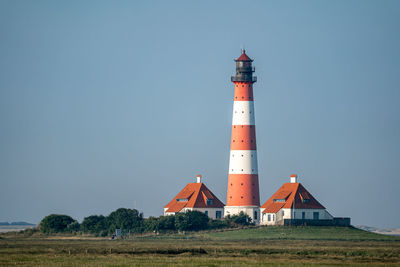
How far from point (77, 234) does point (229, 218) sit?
16.4 m

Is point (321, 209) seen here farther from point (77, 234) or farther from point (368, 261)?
point (368, 261)

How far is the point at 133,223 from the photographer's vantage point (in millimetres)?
96688

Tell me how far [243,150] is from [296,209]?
887 centimetres

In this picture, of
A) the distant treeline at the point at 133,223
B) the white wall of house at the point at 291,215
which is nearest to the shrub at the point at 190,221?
Result: the distant treeline at the point at 133,223

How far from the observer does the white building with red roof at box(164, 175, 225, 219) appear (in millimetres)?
101144

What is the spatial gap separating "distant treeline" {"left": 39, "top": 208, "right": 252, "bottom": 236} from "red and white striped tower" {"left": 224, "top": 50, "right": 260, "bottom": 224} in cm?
187

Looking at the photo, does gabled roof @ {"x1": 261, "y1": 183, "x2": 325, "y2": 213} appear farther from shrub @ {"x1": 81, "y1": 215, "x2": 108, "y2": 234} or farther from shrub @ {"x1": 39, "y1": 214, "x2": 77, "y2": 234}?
Result: shrub @ {"x1": 39, "y1": 214, "x2": 77, "y2": 234}

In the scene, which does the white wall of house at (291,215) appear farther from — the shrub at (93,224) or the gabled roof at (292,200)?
the shrub at (93,224)

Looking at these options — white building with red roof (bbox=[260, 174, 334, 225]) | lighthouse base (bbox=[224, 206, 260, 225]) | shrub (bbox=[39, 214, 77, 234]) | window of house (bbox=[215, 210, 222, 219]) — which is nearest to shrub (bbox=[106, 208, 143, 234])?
shrub (bbox=[39, 214, 77, 234])

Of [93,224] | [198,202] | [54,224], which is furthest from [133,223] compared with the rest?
[54,224]

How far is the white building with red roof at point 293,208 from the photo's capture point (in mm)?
95875

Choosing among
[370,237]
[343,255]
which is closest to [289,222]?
[370,237]

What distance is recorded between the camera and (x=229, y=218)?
95625mm

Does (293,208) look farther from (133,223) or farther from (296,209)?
(133,223)
